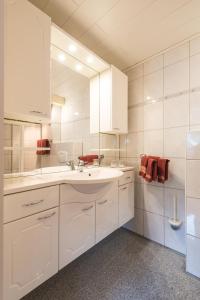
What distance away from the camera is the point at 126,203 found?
70.4 inches

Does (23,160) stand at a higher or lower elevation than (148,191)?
higher

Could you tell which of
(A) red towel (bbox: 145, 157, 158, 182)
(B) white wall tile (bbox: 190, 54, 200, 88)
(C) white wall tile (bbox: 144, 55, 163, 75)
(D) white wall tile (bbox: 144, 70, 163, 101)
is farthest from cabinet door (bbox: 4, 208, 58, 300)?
(C) white wall tile (bbox: 144, 55, 163, 75)

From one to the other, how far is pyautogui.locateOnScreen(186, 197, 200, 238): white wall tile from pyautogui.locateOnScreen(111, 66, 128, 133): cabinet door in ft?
3.38

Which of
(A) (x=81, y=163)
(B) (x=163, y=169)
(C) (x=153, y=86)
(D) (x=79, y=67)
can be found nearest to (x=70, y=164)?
(A) (x=81, y=163)

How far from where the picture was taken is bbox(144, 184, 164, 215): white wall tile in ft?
5.78

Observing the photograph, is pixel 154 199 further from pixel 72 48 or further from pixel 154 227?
pixel 72 48

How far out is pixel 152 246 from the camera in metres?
1.73

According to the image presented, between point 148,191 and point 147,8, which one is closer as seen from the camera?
point 147,8

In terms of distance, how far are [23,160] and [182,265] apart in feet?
5.62

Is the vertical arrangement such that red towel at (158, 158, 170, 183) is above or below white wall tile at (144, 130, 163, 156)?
below

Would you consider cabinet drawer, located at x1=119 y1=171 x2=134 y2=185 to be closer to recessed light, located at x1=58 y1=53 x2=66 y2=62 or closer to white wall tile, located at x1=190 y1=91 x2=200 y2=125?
white wall tile, located at x1=190 y1=91 x2=200 y2=125

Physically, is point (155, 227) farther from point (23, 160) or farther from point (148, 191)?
point (23, 160)

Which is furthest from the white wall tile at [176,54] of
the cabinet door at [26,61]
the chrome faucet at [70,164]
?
the chrome faucet at [70,164]

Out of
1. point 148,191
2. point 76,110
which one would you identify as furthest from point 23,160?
point 148,191
